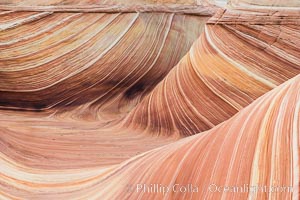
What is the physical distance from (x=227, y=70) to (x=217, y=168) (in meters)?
0.46

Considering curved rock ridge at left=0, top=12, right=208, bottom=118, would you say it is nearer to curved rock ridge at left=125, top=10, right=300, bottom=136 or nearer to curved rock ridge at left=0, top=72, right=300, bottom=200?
curved rock ridge at left=125, top=10, right=300, bottom=136

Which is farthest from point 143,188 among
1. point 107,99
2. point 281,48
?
point 107,99

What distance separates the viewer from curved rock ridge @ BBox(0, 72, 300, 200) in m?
0.46

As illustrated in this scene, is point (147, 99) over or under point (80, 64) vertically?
under

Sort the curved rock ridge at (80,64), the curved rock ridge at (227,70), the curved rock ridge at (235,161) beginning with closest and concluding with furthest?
the curved rock ridge at (235,161) → the curved rock ridge at (227,70) → the curved rock ridge at (80,64)

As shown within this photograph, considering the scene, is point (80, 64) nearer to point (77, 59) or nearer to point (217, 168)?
point (77, 59)

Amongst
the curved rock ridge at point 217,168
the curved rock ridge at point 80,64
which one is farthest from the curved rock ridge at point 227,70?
the curved rock ridge at point 217,168

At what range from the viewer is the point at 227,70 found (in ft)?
3.10

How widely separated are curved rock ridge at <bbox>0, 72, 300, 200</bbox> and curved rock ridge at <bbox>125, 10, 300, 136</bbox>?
0.30 meters

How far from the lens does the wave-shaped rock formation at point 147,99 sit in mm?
529

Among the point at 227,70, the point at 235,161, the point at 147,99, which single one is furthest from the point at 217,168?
the point at 147,99

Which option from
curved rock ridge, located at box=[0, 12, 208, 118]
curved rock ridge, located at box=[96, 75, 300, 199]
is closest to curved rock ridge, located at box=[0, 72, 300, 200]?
curved rock ridge, located at box=[96, 75, 300, 199]

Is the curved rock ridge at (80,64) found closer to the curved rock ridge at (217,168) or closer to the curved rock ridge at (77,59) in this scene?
the curved rock ridge at (77,59)

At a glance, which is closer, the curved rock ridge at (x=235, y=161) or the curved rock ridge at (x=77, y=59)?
the curved rock ridge at (x=235, y=161)
